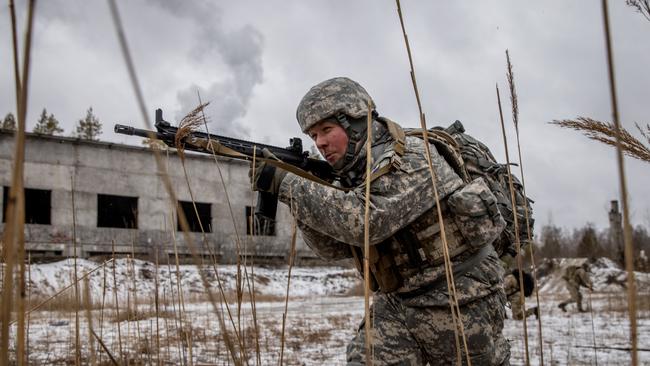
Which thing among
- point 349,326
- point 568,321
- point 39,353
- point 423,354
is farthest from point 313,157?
point 568,321

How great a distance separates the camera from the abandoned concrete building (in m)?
17.5

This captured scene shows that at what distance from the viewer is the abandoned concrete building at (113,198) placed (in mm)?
17500

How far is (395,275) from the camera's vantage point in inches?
97.0

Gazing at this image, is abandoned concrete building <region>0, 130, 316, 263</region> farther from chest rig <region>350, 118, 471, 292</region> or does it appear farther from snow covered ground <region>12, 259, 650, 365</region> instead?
chest rig <region>350, 118, 471, 292</region>

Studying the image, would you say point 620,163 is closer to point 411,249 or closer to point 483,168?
point 411,249

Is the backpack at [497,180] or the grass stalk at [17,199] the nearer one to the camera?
the grass stalk at [17,199]

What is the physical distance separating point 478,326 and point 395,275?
41cm

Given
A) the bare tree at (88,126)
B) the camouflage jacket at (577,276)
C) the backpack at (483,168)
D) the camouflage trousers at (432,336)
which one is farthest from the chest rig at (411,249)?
the bare tree at (88,126)

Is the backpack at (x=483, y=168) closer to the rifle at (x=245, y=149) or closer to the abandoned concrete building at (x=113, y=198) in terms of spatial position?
the rifle at (x=245, y=149)

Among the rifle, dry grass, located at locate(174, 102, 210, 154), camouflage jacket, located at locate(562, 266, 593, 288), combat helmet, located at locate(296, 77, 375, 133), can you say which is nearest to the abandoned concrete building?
camouflage jacket, located at locate(562, 266, 593, 288)

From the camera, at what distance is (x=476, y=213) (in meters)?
2.33

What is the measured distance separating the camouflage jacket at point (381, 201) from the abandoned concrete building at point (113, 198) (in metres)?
14.2

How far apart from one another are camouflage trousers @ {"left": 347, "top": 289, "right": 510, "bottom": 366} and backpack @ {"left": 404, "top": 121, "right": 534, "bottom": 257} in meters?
0.39

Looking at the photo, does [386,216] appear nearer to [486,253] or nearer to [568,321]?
[486,253]
